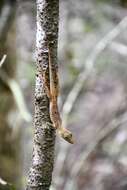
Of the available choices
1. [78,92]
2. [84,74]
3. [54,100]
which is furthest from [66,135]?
[78,92]

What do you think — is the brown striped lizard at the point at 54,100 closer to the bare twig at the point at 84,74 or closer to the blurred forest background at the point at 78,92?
the blurred forest background at the point at 78,92

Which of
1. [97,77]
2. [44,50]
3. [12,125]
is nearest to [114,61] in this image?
[97,77]

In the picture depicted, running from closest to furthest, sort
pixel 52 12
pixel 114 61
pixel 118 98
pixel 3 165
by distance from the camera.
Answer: pixel 52 12 → pixel 3 165 → pixel 114 61 → pixel 118 98

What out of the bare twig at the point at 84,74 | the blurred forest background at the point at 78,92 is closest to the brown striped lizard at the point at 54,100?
the blurred forest background at the point at 78,92

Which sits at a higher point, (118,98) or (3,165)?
(3,165)

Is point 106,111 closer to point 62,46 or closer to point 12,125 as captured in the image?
point 62,46

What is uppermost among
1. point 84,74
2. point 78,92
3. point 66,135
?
point 66,135

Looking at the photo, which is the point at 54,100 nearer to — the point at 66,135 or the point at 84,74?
the point at 66,135

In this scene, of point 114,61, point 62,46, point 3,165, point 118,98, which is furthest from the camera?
point 118,98
